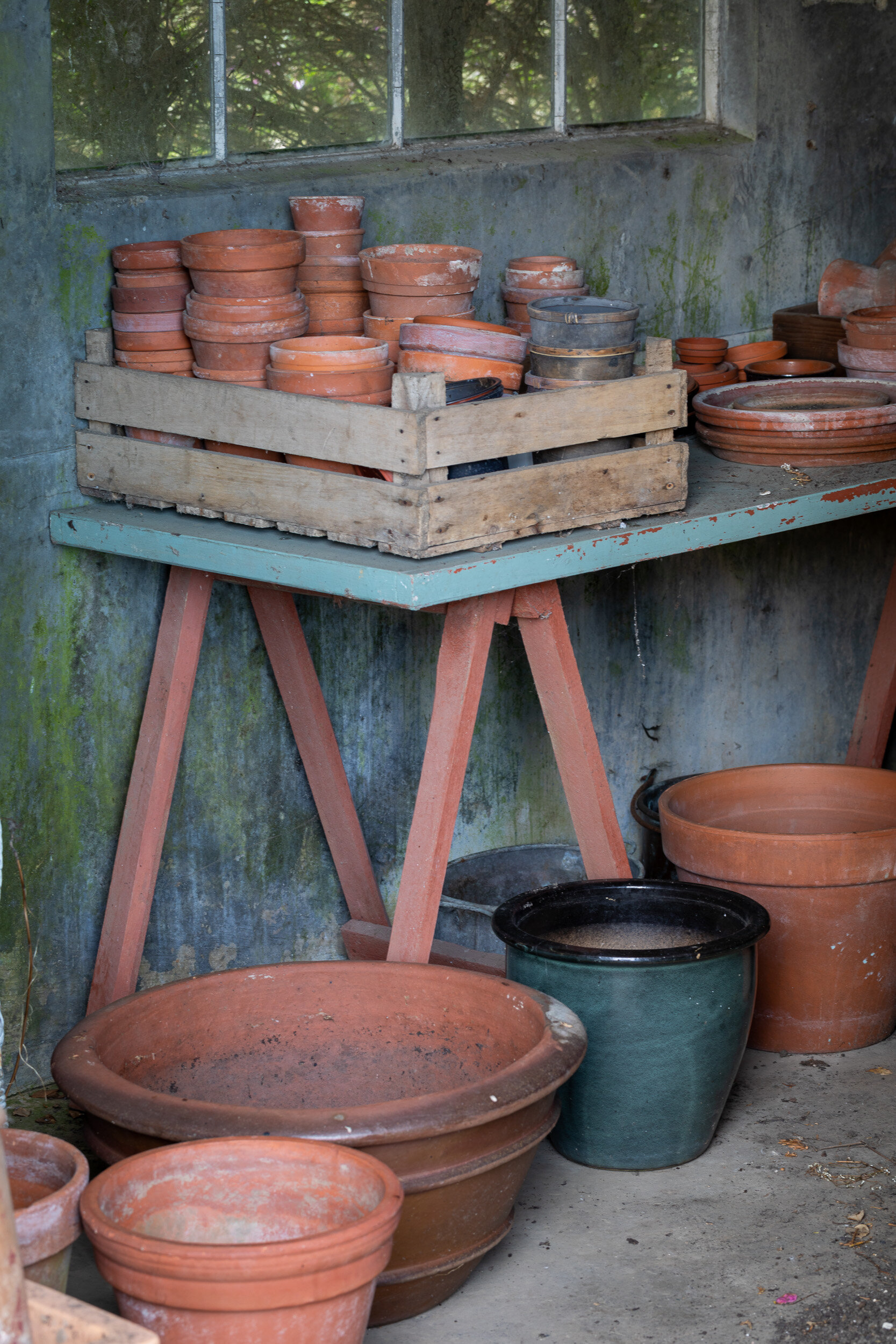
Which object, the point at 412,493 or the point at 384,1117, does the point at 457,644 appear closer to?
the point at 412,493

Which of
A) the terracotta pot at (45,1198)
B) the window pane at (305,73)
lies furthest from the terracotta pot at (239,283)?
the terracotta pot at (45,1198)

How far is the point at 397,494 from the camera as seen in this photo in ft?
9.43

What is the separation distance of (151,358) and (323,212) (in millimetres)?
551

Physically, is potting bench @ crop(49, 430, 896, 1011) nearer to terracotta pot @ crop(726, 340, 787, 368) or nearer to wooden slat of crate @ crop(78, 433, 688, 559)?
wooden slat of crate @ crop(78, 433, 688, 559)

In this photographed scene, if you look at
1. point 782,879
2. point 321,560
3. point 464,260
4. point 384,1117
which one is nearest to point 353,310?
point 464,260

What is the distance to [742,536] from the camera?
136 inches

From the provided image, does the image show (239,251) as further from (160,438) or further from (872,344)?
(872,344)

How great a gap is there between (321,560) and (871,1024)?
1.94 meters

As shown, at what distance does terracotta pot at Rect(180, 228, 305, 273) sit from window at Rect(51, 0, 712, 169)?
1.20 feet

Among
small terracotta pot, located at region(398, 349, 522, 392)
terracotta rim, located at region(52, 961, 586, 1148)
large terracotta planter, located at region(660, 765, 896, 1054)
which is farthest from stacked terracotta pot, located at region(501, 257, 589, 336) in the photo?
terracotta rim, located at region(52, 961, 586, 1148)

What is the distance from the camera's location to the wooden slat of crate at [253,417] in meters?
2.88

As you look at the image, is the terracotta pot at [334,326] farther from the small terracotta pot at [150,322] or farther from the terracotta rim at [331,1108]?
the terracotta rim at [331,1108]

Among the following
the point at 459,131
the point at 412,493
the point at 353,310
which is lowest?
the point at 412,493

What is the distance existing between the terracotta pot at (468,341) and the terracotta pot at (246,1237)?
5.68 ft
